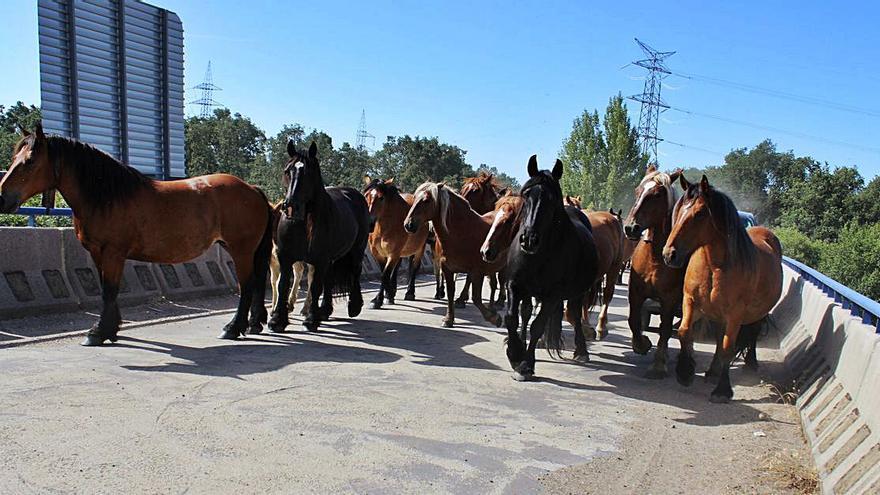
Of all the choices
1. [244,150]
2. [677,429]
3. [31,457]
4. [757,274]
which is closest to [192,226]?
[31,457]

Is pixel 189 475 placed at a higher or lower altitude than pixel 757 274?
lower

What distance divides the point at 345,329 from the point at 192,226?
2536 mm

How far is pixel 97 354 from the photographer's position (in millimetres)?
6219

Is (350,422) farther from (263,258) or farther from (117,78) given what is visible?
(117,78)

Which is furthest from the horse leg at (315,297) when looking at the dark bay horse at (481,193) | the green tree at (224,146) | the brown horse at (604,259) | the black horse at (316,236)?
the green tree at (224,146)

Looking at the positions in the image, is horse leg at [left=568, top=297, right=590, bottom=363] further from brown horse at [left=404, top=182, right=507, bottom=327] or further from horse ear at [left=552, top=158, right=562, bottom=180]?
horse ear at [left=552, top=158, right=562, bottom=180]

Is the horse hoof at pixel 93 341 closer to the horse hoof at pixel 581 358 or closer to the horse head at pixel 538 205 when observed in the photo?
the horse head at pixel 538 205

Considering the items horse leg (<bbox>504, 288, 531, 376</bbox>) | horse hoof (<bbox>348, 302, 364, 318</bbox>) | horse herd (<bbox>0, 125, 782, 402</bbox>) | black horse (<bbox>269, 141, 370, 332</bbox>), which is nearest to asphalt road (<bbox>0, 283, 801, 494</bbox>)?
horse leg (<bbox>504, 288, 531, 376</bbox>)

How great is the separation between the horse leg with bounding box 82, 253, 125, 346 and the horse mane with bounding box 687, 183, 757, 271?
239 inches

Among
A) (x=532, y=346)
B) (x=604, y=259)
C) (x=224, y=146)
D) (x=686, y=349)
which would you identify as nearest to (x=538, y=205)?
(x=532, y=346)

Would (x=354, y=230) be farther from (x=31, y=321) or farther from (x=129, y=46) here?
(x=129, y=46)

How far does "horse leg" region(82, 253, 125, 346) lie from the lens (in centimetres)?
655

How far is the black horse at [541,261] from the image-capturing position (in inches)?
235

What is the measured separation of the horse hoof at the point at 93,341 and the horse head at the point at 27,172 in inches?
60.4
